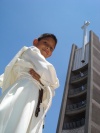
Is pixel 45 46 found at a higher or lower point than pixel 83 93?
lower

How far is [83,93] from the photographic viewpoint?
2566 cm

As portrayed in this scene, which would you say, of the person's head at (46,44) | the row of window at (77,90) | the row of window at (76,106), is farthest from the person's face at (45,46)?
the row of window at (77,90)

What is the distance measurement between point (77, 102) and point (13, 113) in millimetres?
26285

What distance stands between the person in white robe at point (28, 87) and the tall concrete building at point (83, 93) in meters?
19.2

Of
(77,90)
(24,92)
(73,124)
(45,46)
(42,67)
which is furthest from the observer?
(77,90)

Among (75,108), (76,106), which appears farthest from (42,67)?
(76,106)

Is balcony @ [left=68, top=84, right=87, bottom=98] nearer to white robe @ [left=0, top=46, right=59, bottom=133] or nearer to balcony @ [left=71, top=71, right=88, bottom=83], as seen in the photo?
balcony @ [left=71, top=71, right=88, bottom=83]

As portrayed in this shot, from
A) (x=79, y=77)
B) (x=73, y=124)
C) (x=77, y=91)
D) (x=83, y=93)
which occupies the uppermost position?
(x=79, y=77)

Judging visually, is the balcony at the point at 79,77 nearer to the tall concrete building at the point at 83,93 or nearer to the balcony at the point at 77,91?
the tall concrete building at the point at 83,93

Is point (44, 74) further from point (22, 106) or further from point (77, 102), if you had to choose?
point (77, 102)

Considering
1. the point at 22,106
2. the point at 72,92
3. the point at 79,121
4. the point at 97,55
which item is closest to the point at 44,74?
the point at 22,106

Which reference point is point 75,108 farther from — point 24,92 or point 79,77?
point 24,92

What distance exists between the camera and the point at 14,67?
179 cm

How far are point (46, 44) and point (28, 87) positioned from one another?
42 cm
